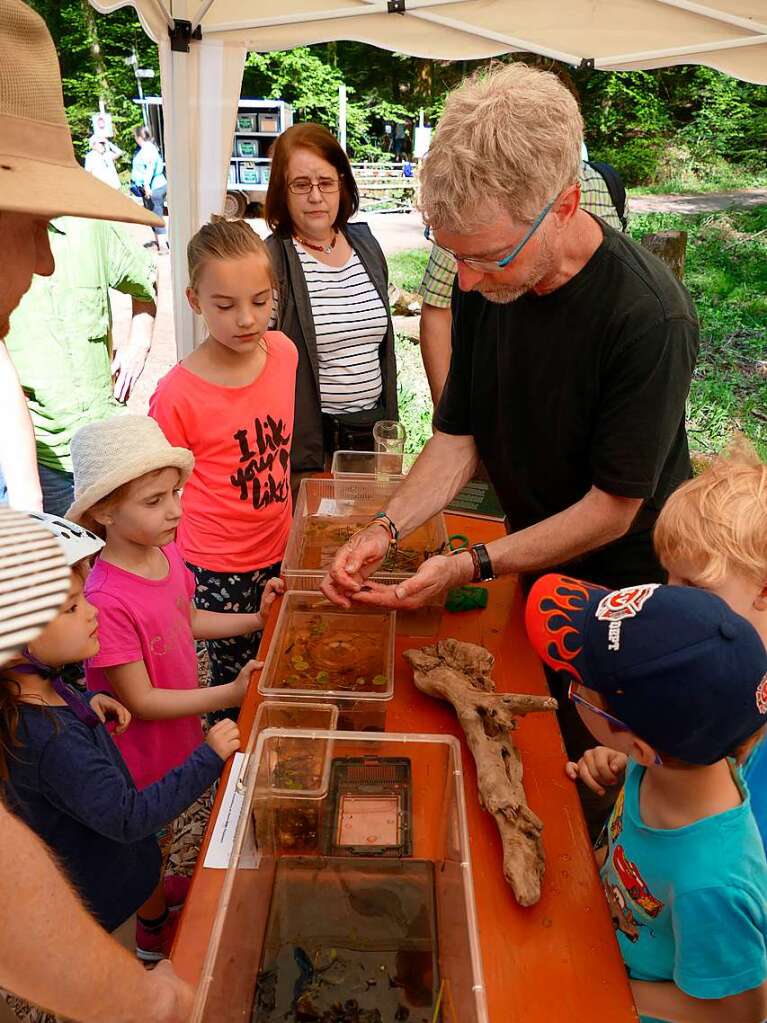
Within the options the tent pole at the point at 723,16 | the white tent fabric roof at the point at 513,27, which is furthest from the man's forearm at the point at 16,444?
the tent pole at the point at 723,16

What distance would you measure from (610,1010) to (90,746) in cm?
101

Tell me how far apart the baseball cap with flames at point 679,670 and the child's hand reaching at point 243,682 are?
0.90 m

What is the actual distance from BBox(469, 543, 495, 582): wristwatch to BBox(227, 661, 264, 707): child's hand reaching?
589mm

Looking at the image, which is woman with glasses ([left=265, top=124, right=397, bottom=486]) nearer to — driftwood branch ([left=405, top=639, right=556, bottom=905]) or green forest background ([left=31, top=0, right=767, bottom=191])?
driftwood branch ([left=405, top=639, right=556, bottom=905])

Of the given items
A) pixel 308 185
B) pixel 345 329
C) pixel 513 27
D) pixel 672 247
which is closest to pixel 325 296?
pixel 345 329

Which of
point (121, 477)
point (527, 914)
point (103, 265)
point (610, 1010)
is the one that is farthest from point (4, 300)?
point (103, 265)

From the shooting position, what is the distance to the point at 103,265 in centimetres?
300

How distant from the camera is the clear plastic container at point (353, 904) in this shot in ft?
3.45

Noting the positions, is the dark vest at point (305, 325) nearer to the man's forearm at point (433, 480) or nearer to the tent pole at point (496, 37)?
the man's forearm at point (433, 480)

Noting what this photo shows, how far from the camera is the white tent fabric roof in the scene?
3457mm

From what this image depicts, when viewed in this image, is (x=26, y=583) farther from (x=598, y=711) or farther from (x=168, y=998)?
(x=598, y=711)

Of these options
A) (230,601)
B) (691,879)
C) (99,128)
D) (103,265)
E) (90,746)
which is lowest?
(230,601)

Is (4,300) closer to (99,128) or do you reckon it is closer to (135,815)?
(135,815)

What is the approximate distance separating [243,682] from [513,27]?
3.70 m
